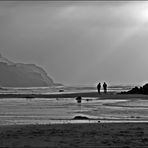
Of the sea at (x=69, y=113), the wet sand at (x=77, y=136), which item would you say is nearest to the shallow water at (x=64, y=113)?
the sea at (x=69, y=113)

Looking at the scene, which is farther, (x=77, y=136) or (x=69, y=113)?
(x=69, y=113)

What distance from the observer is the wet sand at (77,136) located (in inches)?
553

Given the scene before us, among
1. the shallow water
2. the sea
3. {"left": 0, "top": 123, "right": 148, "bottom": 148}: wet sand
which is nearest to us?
{"left": 0, "top": 123, "right": 148, "bottom": 148}: wet sand

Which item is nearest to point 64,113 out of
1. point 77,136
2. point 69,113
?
point 69,113

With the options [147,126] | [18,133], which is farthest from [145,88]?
[18,133]

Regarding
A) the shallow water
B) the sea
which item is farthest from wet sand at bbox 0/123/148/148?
the shallow water

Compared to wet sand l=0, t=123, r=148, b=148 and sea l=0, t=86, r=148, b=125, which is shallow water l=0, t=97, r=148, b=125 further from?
wet sand l=0, t=123, r=148, b=148

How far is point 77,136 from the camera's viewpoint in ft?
51.9

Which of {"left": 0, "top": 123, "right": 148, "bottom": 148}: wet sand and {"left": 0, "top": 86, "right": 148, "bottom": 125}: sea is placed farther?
{"left": 0, "top": 86, "right": 148, "bottom": 125}: sea

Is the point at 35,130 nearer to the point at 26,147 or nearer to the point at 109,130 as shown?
the point at 109,130

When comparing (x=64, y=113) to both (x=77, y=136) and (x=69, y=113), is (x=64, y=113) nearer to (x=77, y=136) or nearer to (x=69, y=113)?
(x=69, y=113)

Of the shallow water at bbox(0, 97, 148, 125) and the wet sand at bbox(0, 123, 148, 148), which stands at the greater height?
the shallow water at bbox(0, 97, 148, 125)

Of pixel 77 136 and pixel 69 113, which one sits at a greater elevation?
pixel 69 113

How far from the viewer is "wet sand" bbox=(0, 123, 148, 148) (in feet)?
46.1
